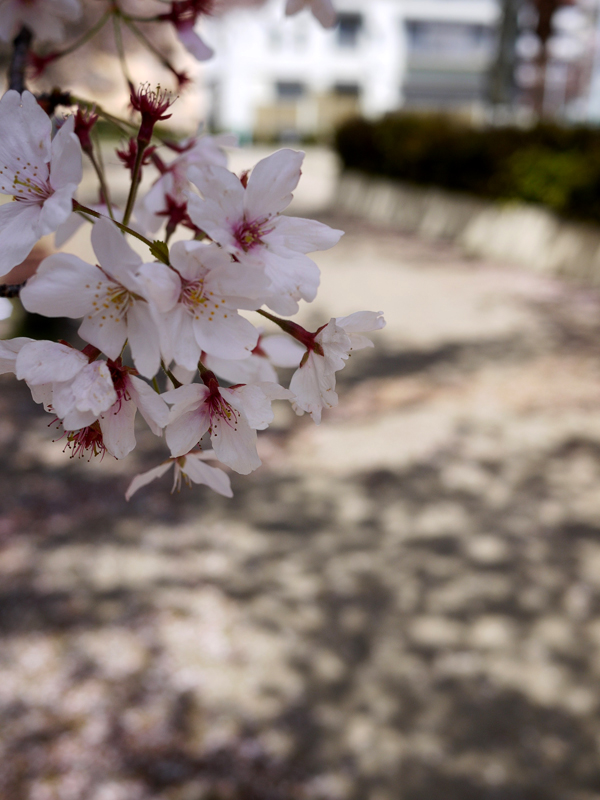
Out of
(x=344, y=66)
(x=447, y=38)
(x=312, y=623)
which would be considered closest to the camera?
(x=312, y=623)

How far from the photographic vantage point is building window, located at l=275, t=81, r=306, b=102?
117 ft

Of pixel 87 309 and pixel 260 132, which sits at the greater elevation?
pixel 87 309

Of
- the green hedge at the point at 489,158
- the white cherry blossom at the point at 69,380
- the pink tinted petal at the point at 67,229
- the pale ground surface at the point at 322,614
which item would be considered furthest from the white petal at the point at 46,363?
the green hedge at the point at 489,158

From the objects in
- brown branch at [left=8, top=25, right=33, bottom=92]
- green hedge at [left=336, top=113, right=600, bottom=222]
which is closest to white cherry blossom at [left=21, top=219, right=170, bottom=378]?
brown branch at [left=8, top=25, right=33, bottom=92]

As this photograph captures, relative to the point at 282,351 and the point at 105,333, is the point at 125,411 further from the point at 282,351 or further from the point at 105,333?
the point at 282,351

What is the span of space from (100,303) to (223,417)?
7.0 inches

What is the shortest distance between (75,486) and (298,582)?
160cm

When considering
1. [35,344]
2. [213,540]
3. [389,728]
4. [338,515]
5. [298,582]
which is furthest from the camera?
[338,515]

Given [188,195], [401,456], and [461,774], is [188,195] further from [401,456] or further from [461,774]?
[401,456]

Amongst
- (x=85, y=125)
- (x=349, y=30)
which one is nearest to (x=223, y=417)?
(x=85, y=125)

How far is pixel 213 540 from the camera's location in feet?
12.5

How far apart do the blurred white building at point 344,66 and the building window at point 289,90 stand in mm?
49

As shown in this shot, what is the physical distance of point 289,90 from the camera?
35656 mm

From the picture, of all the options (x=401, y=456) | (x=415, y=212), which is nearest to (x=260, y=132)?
(x=415, y=212)
